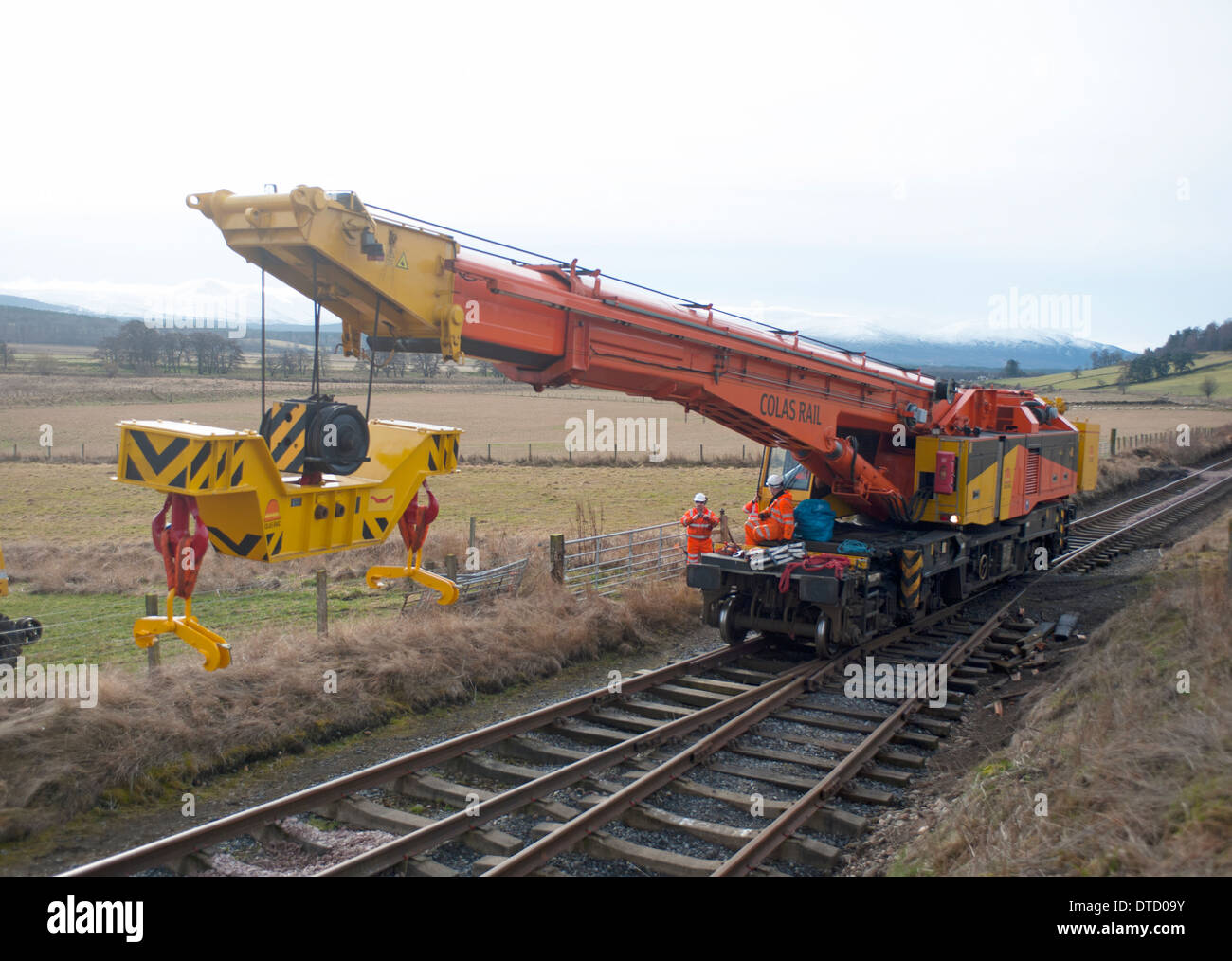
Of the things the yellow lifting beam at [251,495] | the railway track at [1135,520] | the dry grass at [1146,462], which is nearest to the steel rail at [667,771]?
the yellow lifting beam at [251,495]

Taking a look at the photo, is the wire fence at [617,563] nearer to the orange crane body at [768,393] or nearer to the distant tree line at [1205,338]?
the orange crane body at [768,393]

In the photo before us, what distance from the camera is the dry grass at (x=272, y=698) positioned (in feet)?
24.4

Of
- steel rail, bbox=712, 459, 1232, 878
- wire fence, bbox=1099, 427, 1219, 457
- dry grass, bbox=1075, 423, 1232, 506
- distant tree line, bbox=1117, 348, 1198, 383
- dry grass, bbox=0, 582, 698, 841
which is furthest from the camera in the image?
distant tree line, bbox=1117, 348, 1198, 383

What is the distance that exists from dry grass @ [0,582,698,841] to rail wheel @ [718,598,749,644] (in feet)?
3.63

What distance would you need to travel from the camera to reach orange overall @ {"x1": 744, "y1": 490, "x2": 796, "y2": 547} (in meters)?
11.4

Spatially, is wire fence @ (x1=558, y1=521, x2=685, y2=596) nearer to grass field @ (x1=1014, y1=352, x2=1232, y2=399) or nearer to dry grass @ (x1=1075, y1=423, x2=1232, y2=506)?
dry grass @ (x1=1075, y1=423, x2=1232, y2=506)

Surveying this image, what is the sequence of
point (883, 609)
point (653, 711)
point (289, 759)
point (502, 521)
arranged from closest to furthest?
1. point (289, 759)
2. point (653, 711)
3. point (883, 609)
4. point (502, 521)

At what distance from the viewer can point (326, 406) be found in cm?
525

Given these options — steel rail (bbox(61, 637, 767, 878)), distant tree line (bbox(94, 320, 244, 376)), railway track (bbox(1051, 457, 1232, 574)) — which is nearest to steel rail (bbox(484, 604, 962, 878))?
steel rail (bbox(61, 637, 767, 878))

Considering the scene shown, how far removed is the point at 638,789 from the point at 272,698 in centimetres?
388

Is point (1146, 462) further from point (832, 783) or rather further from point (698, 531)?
point (832, 783)

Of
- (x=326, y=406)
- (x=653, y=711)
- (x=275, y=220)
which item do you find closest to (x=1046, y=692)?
(x=653, y=711)

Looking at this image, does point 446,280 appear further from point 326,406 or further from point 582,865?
point 582,865
